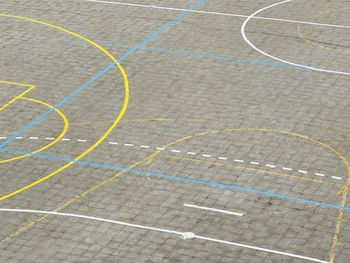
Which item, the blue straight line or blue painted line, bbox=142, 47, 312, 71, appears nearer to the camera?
the blue straight line

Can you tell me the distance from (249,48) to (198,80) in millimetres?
5322

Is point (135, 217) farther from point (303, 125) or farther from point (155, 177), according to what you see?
point (303, 125)

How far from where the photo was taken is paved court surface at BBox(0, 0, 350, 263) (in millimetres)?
43688

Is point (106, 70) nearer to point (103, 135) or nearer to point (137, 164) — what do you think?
point (103, 135)

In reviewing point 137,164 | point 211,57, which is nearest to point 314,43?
point 211,57

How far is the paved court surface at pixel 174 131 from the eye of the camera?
43.7 meters

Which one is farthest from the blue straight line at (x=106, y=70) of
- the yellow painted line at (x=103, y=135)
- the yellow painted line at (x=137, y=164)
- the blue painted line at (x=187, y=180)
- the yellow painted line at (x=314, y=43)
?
the yellow painted line at (x=314, y=43)

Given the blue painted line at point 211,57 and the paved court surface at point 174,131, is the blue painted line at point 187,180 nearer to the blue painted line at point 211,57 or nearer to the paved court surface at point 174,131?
the paved court surface at point 174,131

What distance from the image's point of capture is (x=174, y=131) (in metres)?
52.6

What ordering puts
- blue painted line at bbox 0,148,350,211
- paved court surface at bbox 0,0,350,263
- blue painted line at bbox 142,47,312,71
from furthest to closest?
blue painted line at bbox 142,47,312,71 < blue painted line at bbox 0,148,350,211 < paved court surface at bbox 0,0,350,263

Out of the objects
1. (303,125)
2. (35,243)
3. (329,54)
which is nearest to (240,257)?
(35,243)

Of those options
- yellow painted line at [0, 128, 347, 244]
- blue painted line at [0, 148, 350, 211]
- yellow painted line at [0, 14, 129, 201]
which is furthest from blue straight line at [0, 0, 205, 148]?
yellow painted line at [0, 128, 347, 244]

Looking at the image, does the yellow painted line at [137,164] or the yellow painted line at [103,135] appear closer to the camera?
the yellow painted line at [137,164]

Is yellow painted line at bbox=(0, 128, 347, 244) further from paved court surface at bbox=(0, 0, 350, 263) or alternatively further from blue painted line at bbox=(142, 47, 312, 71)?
blue painted line at bbox=(142, 47, 312, 71)
